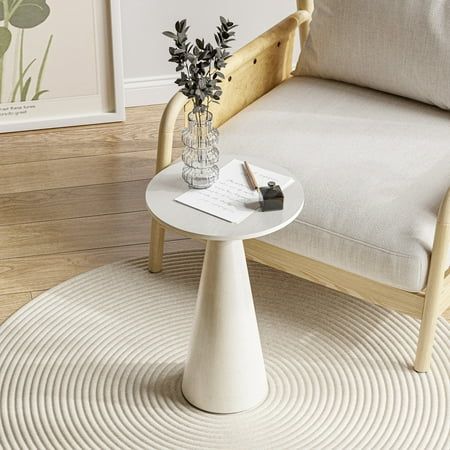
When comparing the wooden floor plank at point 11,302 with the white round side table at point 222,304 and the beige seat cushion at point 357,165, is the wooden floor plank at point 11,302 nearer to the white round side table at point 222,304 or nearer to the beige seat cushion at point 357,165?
the white round side table at point 222,304

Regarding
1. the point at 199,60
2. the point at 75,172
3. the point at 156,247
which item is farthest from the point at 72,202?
the point at 199,60

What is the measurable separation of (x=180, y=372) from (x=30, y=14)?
1325mm

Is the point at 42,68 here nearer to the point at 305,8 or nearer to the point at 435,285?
the point at 305,8

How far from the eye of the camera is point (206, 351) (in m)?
2.04

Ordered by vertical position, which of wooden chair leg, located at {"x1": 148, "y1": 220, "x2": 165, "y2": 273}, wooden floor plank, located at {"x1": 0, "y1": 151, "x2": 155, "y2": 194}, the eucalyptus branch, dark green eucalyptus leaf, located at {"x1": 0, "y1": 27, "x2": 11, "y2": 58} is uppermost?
the eucalyptus branch

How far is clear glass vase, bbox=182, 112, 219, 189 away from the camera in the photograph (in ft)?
6.49

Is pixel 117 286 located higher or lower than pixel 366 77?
lower

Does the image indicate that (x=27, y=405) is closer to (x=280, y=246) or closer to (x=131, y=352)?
(x=131, y=352)

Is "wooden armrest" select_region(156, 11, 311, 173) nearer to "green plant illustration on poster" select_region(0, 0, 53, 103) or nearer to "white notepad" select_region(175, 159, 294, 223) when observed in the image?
"white notepad" select_region(175, 159, 294, 223)

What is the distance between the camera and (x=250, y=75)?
2564 mm

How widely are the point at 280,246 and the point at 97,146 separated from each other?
108 cm

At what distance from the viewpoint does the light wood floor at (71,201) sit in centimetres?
258

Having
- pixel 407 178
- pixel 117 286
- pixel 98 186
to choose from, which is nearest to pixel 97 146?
pixel 98 186

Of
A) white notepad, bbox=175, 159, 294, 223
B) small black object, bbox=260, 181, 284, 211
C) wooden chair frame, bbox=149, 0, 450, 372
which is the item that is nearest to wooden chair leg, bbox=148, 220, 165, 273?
wooden chair frame, bbox=149, 0, 450, 372
